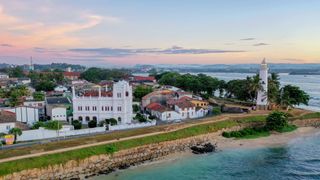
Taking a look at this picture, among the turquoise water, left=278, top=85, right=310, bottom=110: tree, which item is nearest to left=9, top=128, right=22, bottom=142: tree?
the turquoise water

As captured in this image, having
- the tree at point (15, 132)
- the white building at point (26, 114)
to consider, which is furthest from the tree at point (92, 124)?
the tree at point (15, 132)

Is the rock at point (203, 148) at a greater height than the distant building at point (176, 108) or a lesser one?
lesser

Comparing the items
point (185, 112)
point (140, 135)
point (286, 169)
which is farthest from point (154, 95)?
point (286, 169)

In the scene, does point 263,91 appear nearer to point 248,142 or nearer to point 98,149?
point 248,142

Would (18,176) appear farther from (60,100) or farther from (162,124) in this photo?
(60,100)

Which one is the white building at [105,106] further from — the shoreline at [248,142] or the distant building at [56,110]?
the shoreline at [248,142]

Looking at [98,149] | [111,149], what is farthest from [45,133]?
[111,149]

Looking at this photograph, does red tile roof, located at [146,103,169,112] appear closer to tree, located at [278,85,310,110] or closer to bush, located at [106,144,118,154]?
bush, located at [106,144,118,154]
